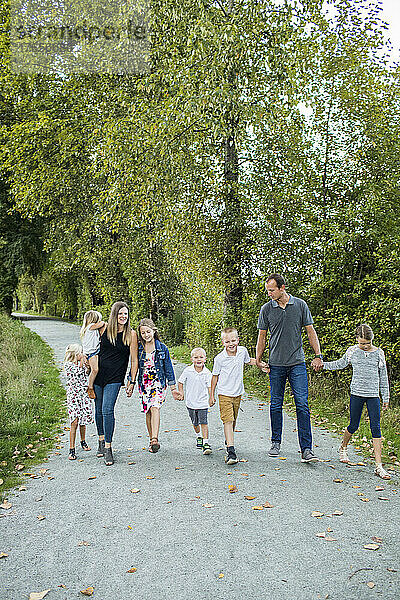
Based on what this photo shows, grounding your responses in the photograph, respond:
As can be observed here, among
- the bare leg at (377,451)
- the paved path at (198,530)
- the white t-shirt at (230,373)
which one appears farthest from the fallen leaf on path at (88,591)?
the bare leg at (377,451)

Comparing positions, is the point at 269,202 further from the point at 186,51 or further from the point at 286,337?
the point at 286,337

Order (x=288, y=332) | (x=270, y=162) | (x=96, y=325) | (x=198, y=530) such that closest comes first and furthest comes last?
(x=198, y=530) → (x=288, y=332) → (x=96, y=325) → (x=270, y=162)

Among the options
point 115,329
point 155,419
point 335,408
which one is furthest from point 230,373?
point 335,408

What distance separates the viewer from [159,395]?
25.9 ft

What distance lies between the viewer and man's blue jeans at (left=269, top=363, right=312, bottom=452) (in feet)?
24.0

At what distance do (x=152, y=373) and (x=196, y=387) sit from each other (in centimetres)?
64

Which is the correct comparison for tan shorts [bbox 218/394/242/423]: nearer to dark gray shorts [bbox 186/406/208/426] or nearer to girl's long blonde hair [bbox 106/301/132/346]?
dark gray shorts [bbox 186/406/208/426]

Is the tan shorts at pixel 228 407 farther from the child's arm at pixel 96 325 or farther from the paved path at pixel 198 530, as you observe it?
the child's arm at pixel 96 325

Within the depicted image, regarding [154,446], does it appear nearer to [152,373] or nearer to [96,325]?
[152,373]

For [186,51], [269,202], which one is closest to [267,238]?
[269,202]

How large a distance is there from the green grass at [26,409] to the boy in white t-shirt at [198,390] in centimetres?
218

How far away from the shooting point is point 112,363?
7.70 m

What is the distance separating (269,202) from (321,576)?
32.4ft

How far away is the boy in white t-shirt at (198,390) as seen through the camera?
25.4ft
